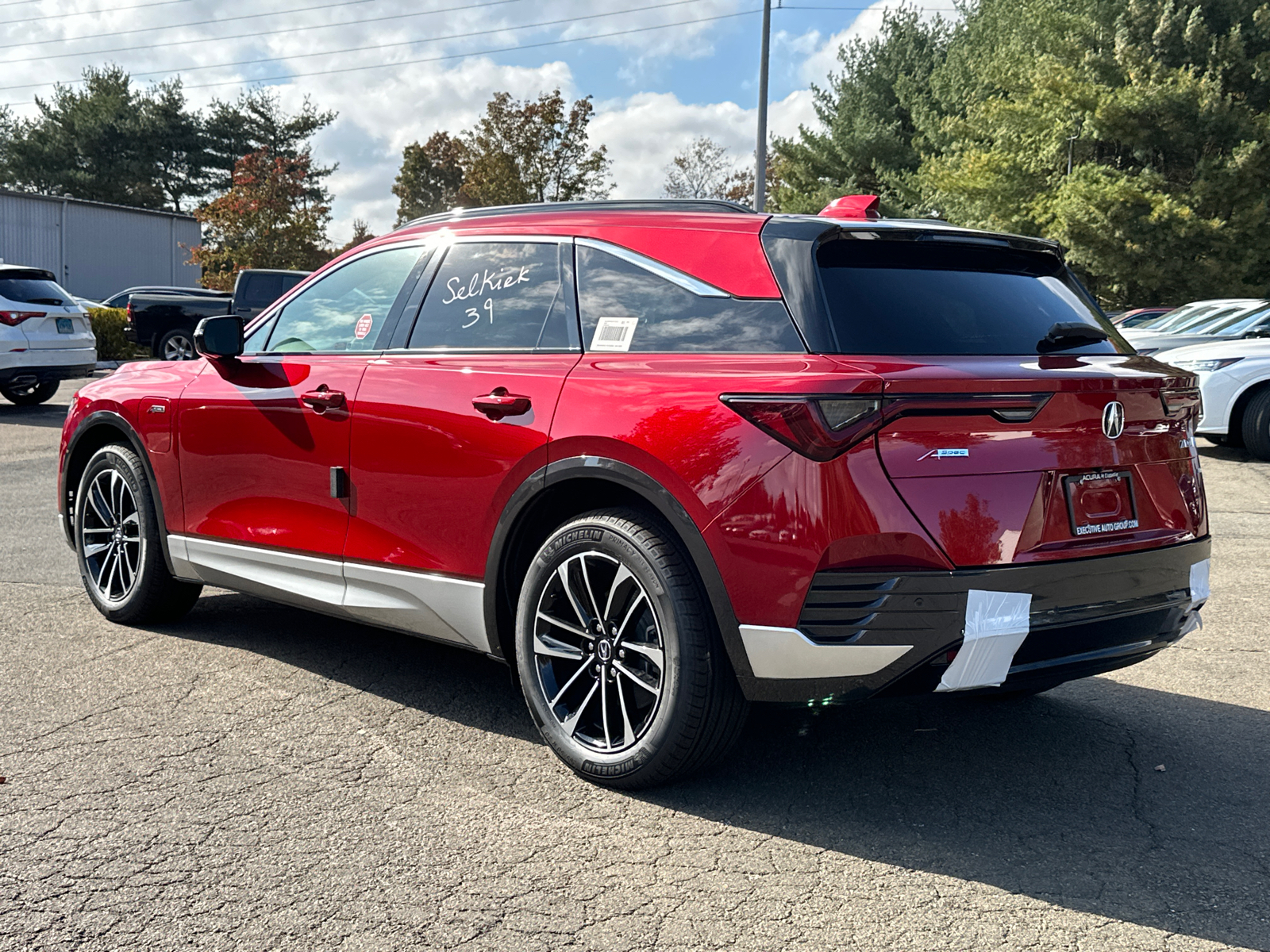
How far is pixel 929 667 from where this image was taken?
3180 mm

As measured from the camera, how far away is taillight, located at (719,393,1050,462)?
3.12m

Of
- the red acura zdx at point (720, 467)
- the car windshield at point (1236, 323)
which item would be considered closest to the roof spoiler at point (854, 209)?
the red acura zdx at point (720, 467)

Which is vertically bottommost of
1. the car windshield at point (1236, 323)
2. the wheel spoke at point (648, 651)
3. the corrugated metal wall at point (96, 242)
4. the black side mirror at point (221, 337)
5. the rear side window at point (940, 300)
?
the wheel spoke at point (648, 651)

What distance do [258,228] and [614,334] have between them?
39302 millimetres

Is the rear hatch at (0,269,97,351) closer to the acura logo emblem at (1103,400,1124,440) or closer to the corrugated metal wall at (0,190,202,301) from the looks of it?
the acura logo emblem at (1103,400,1124,440)

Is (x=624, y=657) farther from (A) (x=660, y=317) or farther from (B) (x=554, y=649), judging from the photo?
(A) (x=660, y=317)

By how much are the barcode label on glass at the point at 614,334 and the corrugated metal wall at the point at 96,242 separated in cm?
3501

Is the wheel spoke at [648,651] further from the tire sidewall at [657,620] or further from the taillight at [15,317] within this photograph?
the taillight at [15,317]

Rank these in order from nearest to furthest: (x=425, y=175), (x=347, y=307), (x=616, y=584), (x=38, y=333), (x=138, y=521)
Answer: (x=616, y=584), (x=347, y=307), (x=138, y=521), (x=38, y=333), (x=425, y=175)

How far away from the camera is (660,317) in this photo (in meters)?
3.74

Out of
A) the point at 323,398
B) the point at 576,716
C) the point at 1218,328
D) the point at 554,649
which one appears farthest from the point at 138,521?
the point at 1218,328

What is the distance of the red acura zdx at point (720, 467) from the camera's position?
10.3 ft

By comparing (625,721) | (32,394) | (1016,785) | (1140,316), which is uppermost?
(1140,316)

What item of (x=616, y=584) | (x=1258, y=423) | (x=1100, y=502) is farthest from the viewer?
(x=1258, y=423)
